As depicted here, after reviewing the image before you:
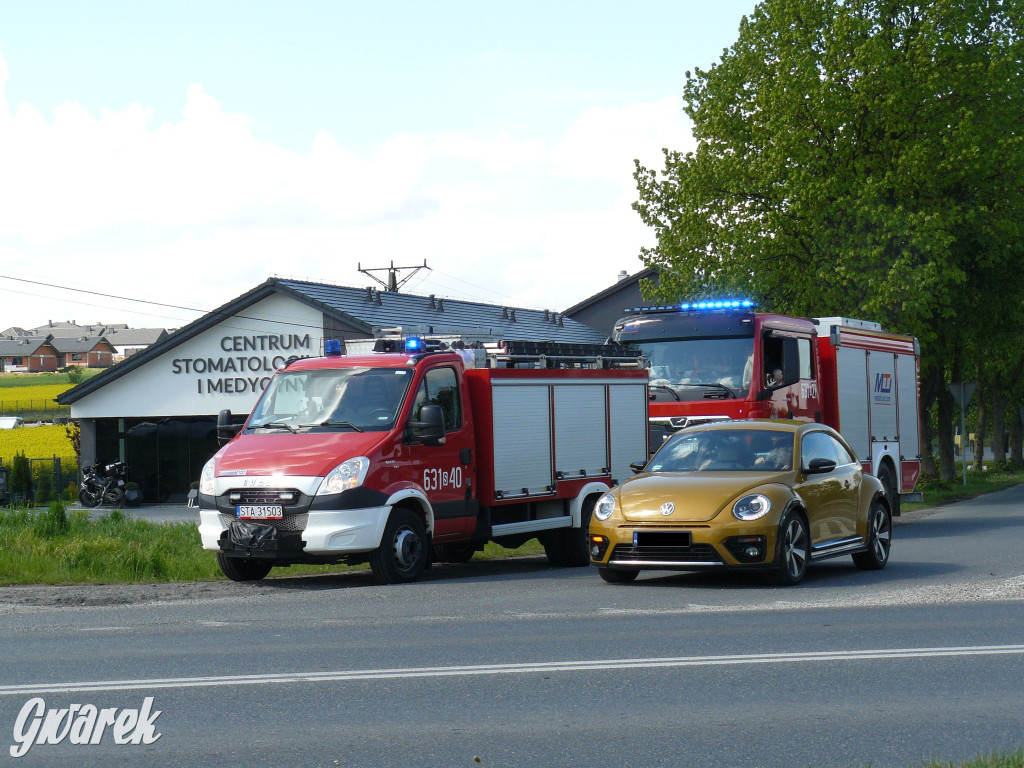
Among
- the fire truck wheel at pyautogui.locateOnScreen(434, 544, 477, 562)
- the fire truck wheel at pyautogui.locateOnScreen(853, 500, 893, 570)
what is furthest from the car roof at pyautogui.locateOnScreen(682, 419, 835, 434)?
the fire truck wheel at pyautogui.locateOnScreen(434, 544, 477, 562)

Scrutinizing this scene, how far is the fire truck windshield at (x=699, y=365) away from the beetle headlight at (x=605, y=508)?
19.9 ft

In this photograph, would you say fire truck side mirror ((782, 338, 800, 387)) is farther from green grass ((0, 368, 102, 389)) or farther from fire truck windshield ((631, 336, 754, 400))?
green grass ((0, 368, 102, 389))

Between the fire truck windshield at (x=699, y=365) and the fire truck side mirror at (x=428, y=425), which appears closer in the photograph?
the fire truck side mirror at (x=428, y=425)

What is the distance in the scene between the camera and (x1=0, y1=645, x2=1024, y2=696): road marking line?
7539mm

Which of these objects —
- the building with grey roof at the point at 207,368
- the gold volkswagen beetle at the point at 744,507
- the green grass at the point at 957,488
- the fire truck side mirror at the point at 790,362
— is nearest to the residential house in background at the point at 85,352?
the building with grey roof at the point at 207,368

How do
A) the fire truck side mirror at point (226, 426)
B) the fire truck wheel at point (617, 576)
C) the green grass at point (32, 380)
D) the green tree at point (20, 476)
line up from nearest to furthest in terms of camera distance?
the fire truck wheel at point (617, 576), the fire truck side mirror at point (226, 426), the green tree at point (20, 476), the green grass at point (32, 380)

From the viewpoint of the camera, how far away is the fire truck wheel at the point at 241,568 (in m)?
13.9

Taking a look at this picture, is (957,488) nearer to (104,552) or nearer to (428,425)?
(428,425)

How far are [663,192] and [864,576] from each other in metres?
24.5

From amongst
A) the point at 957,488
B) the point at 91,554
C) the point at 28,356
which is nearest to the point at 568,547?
the point at 91,554

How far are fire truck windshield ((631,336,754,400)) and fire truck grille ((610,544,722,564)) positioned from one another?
652 cm

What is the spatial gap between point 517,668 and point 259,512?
562cm

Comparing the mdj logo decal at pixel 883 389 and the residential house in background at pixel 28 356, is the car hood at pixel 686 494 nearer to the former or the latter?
the mdj logo decal at pixel 883 389

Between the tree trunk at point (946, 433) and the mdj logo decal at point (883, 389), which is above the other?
the mdj logo decal at point (883, 389)
